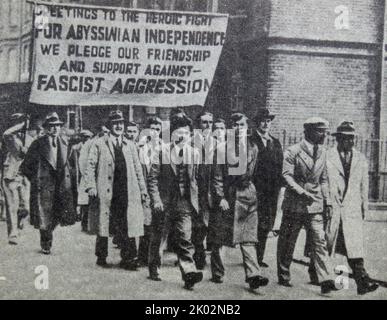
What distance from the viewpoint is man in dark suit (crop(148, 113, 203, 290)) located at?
8273 mm

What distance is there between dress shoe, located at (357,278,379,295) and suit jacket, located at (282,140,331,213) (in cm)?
98

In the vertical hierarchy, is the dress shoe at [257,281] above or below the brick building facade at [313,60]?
below

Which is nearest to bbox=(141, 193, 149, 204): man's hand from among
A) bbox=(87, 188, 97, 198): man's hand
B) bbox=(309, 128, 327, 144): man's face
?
bbox=(87, 188, 97, 198): man's hand

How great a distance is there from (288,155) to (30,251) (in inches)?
179

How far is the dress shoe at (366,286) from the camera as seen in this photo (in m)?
7.93

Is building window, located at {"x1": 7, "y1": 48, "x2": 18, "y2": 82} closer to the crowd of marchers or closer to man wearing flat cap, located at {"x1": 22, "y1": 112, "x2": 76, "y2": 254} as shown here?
man wearing flat cap, located at {"x1": 22, "y1": 112, "x2": 76, "y2": 254}

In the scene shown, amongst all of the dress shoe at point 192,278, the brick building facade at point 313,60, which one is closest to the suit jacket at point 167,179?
the dress shoe at point 192,278

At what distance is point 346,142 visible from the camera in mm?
8234

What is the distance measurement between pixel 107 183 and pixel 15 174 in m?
2.73

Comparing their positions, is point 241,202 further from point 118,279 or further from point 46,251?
point 46,251

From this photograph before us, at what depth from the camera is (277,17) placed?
15.1 metres

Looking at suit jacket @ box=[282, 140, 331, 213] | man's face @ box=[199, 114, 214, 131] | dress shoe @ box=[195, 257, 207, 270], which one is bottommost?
dress shoe @ box=[195, 257, 207, 270]

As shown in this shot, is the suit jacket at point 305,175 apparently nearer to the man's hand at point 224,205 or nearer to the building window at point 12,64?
the man's hand at point 224,205

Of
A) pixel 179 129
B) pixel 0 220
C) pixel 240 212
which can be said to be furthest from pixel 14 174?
pixel 240 212
